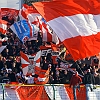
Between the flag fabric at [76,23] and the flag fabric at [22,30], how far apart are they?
4912mm

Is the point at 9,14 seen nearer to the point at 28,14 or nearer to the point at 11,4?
the point at 28,14

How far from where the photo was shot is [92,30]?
557 inches

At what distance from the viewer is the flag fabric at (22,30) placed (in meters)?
19.6

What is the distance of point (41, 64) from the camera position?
17766 millimetres

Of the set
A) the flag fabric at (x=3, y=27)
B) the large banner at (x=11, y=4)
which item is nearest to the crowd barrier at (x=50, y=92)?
the flag fabric at (x=3, y=27)

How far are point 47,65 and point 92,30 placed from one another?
13.4ft

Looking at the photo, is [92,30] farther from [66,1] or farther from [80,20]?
[66,1]

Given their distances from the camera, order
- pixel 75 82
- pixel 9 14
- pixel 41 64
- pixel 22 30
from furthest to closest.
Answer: pixel 9 14, pixel 22 30, pixel 41 64, pixel 75 82

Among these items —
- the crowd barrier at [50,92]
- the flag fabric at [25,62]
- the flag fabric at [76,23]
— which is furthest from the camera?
the flag fabric at [25,62]

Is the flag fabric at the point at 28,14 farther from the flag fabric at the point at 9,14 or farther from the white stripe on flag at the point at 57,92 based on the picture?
the white stripe on flag at the point at 57,92

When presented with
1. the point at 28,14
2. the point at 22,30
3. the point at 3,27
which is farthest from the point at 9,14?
the point at 22,30

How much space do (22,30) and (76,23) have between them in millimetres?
5853

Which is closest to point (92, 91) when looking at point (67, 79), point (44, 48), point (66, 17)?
point (67, 79)

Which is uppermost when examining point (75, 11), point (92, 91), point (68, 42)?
point (75, 11)
